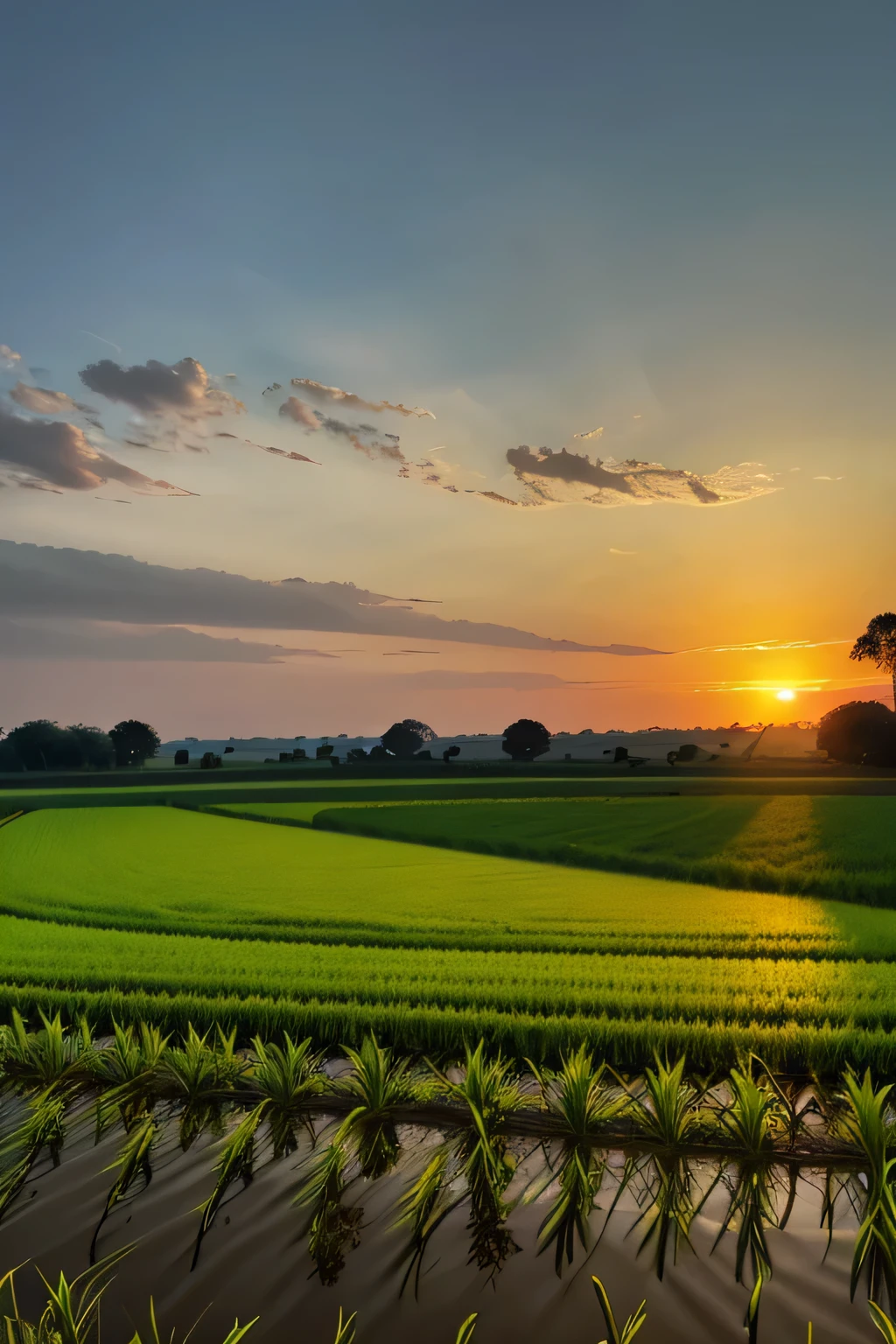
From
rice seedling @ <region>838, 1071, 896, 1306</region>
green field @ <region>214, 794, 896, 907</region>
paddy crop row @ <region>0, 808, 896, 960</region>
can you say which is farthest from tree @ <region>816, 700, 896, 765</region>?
rice seedling @ <region>838, 1071, 896, 1306</region>

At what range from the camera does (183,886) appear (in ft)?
61.8

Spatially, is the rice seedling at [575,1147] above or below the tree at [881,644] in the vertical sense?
below

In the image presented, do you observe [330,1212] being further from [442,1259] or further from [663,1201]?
[663,1201]

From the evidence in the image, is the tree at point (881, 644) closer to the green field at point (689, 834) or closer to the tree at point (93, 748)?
the green field at point (689, 834)

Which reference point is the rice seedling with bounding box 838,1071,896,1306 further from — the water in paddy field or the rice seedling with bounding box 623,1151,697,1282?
the rice seedling with bounding box 623,1151,697,1282

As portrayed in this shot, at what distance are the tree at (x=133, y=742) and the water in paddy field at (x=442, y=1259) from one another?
302 feet

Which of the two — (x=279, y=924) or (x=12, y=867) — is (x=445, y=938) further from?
(x=12, y=867)

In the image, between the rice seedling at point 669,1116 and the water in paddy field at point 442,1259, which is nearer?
the water in paddy field at point 442,1259

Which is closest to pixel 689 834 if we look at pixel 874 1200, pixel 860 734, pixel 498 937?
pixel 498 937

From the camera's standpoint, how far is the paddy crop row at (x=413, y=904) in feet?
41.4

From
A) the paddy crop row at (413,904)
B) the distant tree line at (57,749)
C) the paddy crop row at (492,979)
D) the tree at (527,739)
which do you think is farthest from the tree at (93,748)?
the paddy crop row at (492,979)

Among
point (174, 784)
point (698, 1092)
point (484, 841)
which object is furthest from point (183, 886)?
point (174, 784)

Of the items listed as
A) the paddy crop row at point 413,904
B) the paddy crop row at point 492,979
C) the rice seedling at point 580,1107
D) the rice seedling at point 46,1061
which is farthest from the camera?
the paddy crop row at point 413,904

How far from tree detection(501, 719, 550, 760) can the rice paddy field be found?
64.3m
